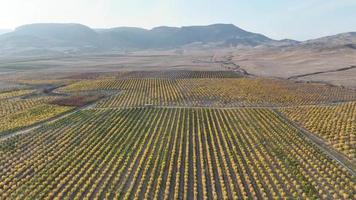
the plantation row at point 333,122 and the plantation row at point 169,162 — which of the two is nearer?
the plantation row at point 169,162

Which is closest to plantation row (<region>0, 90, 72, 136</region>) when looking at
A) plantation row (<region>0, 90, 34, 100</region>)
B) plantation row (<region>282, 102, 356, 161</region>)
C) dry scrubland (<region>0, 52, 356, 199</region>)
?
plantation row (<region>0, 90, 34, 100</region>)

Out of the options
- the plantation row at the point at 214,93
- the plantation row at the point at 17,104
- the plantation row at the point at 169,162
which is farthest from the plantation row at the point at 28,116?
→ the plantation row at the point at 214,93

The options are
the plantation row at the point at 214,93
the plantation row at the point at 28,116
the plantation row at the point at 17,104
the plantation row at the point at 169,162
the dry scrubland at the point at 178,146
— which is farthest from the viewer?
the plantation row at the point at 214,93

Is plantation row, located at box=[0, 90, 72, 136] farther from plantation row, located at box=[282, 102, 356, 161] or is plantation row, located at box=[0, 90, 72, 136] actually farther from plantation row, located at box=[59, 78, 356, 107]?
plantation row, located at box=[282, 102, 356, 161]

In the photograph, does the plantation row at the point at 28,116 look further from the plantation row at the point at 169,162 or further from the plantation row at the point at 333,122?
the plantation row at the point at 333,122

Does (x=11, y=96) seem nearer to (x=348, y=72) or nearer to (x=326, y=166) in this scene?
(x=326, y=166)

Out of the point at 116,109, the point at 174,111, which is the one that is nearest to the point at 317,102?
the point at 174,111
